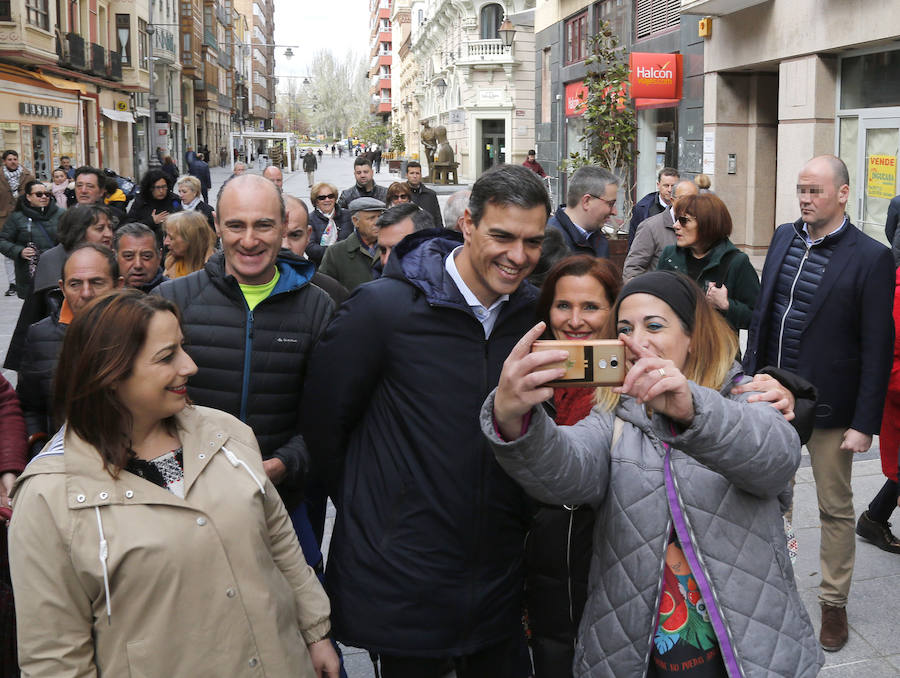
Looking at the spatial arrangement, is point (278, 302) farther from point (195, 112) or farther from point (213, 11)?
point (213, 11)

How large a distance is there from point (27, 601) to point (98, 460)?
36 centimetres

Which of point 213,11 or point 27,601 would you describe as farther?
point 213,11

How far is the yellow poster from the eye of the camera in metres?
11.5

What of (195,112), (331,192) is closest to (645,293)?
(331,192)

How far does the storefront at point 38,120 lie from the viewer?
2564 centimetres

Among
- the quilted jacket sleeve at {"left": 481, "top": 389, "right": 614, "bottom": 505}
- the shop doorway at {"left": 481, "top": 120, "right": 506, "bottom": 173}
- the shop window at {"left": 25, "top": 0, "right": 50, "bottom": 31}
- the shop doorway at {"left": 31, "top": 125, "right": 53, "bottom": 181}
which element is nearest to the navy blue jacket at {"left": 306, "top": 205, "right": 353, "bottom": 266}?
the quilted jacket sleeve at {"left": 481, "top": 389, "right": 614, "bottom": 505}

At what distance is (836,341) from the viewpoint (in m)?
4.34

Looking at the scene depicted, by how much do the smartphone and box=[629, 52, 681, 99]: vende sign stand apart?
15.5 m

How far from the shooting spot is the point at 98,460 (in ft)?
7.57

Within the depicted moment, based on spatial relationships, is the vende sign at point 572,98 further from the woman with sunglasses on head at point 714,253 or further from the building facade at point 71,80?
the woman with sunglasses on head at point 714,253

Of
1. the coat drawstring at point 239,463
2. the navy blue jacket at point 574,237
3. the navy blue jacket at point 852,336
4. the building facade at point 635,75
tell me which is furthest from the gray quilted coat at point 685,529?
the building facade at point 635,75

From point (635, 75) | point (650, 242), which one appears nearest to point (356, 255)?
point (650, 242)

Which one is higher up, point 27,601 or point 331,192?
point 331,192

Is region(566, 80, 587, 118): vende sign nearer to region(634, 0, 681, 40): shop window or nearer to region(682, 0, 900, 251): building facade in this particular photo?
region(634, 0, 681, 40): shop window
